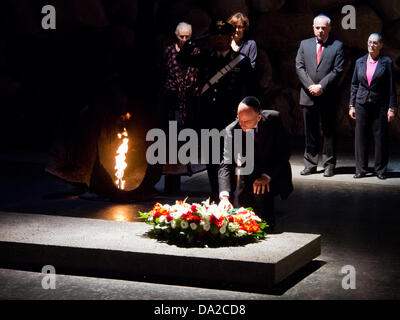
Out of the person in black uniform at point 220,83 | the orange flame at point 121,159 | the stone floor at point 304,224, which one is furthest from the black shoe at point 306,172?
the person in black uniform at point 220,83

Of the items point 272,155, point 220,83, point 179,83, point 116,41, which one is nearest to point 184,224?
point 272,155

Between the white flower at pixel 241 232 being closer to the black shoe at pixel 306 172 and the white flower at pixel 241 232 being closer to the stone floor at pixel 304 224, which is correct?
the stone floor at pixel 304 224

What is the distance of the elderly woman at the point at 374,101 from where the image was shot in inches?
460

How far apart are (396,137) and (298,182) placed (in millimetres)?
5489

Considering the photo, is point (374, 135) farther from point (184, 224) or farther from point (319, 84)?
point (184, 224)

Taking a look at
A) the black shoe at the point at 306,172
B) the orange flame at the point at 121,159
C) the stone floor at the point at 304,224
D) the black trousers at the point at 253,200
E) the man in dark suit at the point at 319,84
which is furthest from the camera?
the black shoe at the point at 306,172

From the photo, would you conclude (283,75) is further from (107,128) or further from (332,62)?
(107,128)

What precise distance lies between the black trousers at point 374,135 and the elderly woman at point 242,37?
1.97 metres

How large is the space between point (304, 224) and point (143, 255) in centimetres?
260

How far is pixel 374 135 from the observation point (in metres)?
11.9

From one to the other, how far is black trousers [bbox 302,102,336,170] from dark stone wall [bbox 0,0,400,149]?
4828 millimetres

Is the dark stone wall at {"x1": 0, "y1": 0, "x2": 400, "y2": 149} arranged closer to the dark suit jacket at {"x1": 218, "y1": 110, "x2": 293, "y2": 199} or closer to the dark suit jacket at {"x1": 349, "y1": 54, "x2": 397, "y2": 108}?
the dark suit jacket at {"x1": 349, "y1": 54, "x2": 397, "y2": 108}

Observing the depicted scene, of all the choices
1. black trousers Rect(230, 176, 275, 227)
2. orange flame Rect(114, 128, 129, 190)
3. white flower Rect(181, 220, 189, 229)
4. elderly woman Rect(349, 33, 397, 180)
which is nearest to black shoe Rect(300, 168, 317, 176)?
elderly woman Rect(349, 33, 397, 180)
